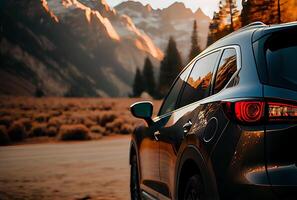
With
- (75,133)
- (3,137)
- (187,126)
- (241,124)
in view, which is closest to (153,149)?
(187,126)

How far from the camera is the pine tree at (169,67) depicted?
9306 centimetres

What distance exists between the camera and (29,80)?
165750 millimetres

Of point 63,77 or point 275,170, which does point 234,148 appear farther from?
point 63,77

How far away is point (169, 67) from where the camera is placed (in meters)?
93.1

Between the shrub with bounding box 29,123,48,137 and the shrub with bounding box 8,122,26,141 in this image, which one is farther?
the shrub with bounding box 29,123,48,137

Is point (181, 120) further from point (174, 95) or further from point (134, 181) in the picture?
point (134, 181)

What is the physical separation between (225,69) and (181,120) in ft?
2.23

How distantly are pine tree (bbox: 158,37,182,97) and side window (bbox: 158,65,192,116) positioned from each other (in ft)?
284

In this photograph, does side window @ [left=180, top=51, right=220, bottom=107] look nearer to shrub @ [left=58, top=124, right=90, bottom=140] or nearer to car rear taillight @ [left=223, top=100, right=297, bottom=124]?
car rear taillight @ [left=223, top=100, right=297, bottom=124]

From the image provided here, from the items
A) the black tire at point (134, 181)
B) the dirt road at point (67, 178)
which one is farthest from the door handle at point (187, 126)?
the dirt road at point (67, 178)

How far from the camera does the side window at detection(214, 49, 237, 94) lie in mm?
3985

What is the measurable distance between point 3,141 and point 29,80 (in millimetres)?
136017

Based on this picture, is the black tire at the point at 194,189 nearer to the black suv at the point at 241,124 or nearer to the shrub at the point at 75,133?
the black suv at the point at 241,124

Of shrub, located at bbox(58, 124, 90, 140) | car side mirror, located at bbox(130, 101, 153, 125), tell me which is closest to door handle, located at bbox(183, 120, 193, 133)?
car side mirror, located at bbox(130, 101, 153, 125)
